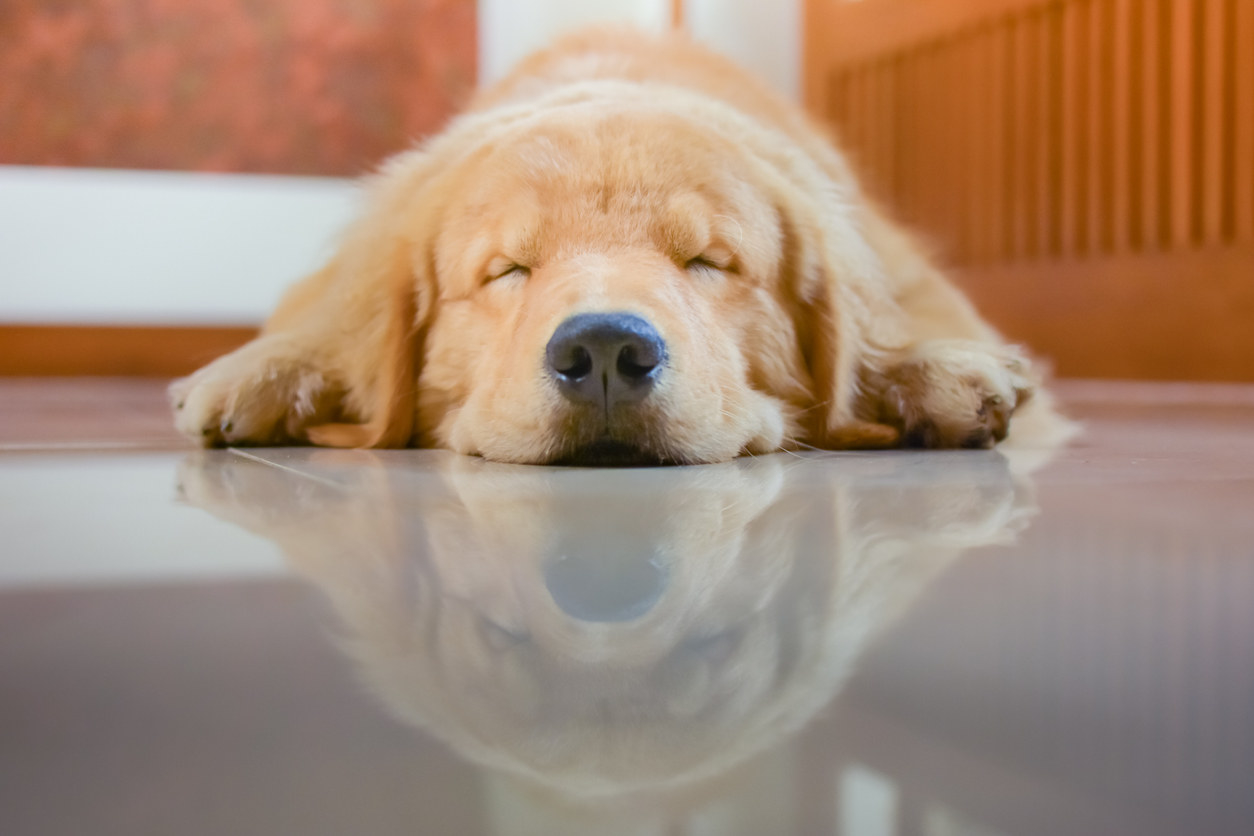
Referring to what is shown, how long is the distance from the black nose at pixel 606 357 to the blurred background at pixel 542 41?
10.6 feet

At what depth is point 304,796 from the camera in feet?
1.70

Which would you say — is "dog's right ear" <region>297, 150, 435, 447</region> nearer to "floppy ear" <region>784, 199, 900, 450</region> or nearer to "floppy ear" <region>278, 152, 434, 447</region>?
"floppy ear" <region>278, 152, 434, 447</region>

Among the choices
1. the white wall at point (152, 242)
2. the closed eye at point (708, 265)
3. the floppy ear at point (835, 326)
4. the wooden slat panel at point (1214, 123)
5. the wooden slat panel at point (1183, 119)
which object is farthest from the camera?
the white wall at point (152, 242)

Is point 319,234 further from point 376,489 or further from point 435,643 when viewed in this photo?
point 435,643

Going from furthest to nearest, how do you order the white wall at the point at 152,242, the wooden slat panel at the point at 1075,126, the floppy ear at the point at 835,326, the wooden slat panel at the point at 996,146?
1. the white wall at the point at 152,242
2. the wooden slat panel at the point at 996,146
3. the wooden slat panel at the point at 1075,126
4. the floppy ear at the point at 835,326

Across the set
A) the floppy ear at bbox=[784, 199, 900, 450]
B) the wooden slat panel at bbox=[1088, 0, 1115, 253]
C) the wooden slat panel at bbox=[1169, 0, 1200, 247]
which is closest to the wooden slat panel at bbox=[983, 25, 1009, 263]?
the wooden slat panel at bbox=[1088, 0, 1115, 253]

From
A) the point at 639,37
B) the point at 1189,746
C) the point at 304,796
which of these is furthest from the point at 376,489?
the point at 639,37

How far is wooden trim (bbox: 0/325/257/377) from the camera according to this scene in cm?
591

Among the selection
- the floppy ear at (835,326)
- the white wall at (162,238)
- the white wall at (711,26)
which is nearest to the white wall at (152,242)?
the white wall at (162,238)

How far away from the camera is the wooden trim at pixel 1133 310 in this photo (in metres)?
4.31

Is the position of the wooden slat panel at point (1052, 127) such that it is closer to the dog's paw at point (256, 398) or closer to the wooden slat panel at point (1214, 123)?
the wooden slat panel at point (1214, 123)

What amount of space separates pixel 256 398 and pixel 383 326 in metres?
0.30

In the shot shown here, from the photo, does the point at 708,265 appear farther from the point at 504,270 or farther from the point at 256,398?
the point at 256,398

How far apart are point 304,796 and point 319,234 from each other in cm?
601
